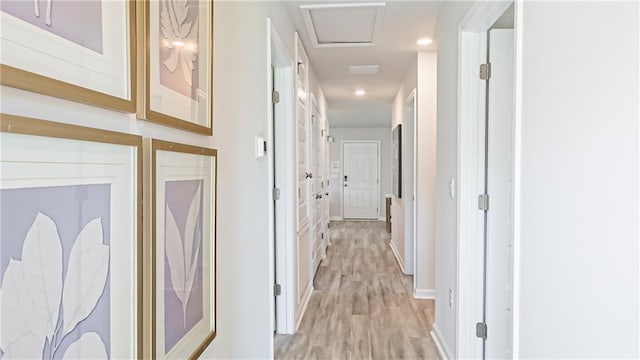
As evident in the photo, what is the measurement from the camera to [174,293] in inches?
41.8

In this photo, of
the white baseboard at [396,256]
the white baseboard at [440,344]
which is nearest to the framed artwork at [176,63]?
the white baseboard at [440,344]

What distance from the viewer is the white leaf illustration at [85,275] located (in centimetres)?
68

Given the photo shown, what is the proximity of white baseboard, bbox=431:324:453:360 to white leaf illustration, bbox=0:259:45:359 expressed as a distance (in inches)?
95.5

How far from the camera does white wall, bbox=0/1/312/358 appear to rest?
1.45 metres

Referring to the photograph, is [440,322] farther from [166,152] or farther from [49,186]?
[49,186]

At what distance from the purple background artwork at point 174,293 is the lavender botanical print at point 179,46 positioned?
0.86ft

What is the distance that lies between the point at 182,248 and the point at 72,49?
59 cm

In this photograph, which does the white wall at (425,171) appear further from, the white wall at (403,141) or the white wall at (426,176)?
the white wall at (403,141)

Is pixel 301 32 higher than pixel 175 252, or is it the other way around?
pixel 301 32

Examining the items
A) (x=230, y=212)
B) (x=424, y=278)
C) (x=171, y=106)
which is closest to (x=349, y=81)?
(x=424, y=278)

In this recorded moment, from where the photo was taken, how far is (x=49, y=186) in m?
0.63

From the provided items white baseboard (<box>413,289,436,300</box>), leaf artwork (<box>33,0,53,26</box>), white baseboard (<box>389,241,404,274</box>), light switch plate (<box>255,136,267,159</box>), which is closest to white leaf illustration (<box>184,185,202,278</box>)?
leaf artwork (<box>33,0,53,26</box>)

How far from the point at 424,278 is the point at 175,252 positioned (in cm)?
335

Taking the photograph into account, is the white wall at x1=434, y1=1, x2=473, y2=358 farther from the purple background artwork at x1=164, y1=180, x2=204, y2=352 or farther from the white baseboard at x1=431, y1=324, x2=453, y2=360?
the purple background artwork at x1=164, y1=180, x2=204, y2=352
